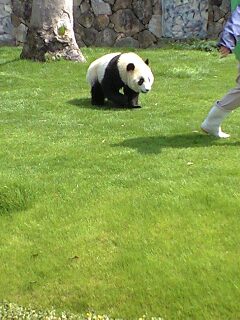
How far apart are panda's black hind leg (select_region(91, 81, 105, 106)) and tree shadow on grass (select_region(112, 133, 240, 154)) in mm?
2127

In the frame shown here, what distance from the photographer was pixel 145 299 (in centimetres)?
365

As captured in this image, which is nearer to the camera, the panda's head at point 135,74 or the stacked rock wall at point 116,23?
the panda's head at point 135,74

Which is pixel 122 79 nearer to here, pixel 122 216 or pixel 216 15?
pixel 122 216

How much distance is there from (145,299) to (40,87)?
619cm

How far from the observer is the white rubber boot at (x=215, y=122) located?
5895 millimetres

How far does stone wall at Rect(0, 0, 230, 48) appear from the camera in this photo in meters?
Result: 15.0

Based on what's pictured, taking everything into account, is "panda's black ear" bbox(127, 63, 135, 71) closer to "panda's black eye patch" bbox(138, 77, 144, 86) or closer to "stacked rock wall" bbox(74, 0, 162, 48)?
"panda's black eye patch" bbox(138, 77, 144, 86)

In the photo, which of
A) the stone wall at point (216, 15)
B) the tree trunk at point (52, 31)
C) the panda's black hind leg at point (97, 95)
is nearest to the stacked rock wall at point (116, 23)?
the stone wall at point (216, 15)

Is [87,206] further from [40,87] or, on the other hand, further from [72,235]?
[40,87]

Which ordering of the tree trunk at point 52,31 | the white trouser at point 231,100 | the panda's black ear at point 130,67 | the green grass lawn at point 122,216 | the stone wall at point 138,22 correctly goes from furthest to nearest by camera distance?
the stone wall at point 138,22 → the tree trunk at point 52,31 → the panda's black ear at point 130,67 → the white trouser at point 231,100 → the green grass lawn at point 122,216

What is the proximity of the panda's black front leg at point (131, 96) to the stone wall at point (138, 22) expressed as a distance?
742cm

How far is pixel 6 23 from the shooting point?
14922mm

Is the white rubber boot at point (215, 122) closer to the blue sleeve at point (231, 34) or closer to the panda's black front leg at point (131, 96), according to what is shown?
the blue sleeve at point (231, 34)

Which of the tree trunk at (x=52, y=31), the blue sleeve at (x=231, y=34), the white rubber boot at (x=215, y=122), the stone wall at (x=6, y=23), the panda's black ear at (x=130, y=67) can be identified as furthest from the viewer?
the stone wall at (x=6, y=23)
